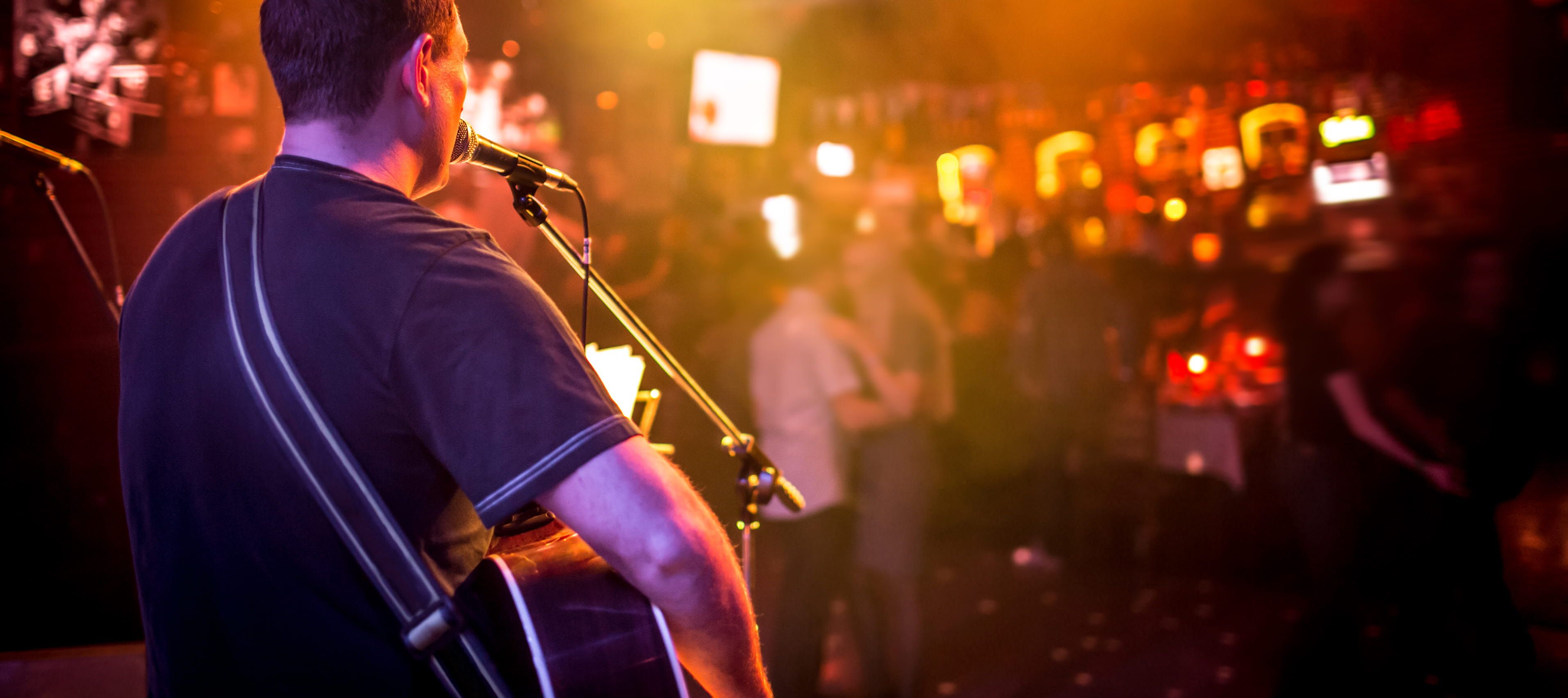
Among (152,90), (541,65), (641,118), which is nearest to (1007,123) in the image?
(641,118)

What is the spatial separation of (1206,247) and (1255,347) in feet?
6.18

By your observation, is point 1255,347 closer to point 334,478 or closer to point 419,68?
point 419,68

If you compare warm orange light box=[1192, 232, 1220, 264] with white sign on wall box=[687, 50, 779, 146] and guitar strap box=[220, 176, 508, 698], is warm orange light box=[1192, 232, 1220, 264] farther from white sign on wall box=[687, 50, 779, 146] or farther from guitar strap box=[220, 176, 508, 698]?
guitar strap box=[220, 176, 508, 698]

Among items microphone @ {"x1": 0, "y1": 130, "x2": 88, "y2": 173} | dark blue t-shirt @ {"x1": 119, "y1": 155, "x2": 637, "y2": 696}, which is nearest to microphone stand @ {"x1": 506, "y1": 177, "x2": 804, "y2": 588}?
dark blue t-shirt @ {"x1": 119, "y1": 155, "x2": 637, "y2": 696}

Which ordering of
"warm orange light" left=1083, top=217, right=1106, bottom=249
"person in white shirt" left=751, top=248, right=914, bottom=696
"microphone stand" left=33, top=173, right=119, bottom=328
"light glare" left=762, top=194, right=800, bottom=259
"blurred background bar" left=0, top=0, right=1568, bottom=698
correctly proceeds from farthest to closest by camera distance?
"warm orange light" left=1083, top=217, right=1106, bottom=249
"light glare" left=762, top=194, right=800, bottom=259
"person in white shirt" left=751, top=248, right=914, bottom=696
"blurred background bar" left=0, top=0, right=1568, bottom=698
"microphone stand" left=33, top=173, right=119, bottom=328

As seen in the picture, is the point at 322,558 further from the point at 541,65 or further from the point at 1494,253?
the point at 541,65

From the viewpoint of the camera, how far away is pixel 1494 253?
3.59m

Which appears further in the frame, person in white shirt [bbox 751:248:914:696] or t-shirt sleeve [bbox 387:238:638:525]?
person in white shirt [bbox 751:248:914:696]

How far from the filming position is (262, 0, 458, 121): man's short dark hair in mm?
942

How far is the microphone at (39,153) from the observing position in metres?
1.57

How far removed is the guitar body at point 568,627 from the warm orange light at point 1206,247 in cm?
714

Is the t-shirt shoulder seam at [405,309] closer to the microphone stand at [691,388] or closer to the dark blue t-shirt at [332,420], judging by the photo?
the dark blue t-shirt at [332,420]

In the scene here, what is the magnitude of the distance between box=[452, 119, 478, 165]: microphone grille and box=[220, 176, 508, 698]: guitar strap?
32 cm

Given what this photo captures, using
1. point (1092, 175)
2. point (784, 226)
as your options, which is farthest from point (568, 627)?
point (1092, 175)
